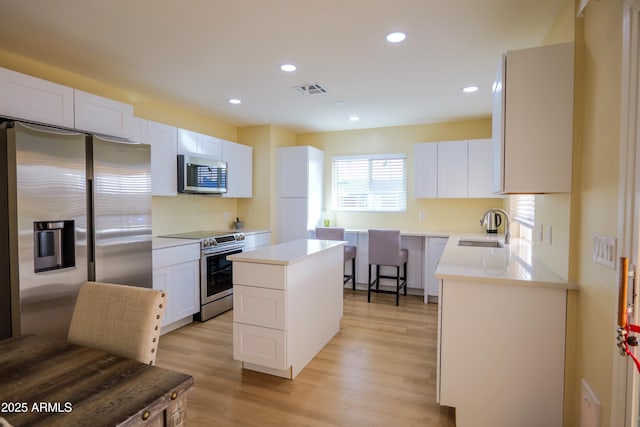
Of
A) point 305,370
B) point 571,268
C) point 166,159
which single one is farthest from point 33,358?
point 166,159

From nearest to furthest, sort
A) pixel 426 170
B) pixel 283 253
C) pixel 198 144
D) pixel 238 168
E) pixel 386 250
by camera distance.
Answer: pixel 283 253 < pixel 198 144 < pixel 386 250 < pixel 426 170 < pixel 238 168

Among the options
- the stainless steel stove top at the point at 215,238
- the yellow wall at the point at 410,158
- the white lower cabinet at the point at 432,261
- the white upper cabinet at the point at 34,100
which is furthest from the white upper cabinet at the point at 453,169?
the white upper cabinet at the point at 34,100

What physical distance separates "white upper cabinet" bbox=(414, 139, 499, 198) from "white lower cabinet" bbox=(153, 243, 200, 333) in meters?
3.16

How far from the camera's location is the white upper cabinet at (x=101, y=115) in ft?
8.85

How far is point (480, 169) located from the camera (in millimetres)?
4492

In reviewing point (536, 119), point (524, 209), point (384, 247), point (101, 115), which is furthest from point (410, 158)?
point (101, 115)

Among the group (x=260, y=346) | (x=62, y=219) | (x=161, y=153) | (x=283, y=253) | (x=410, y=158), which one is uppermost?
(x=410, y=158)

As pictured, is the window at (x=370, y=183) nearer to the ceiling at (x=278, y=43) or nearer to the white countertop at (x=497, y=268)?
the ceiling at (x=278, y=43)

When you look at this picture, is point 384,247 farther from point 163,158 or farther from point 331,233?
point 163,158

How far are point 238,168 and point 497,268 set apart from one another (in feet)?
12.2

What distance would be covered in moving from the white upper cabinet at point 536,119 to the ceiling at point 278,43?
46 centimetres

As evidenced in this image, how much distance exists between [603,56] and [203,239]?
3.57 m

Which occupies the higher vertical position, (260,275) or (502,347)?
(260,275)

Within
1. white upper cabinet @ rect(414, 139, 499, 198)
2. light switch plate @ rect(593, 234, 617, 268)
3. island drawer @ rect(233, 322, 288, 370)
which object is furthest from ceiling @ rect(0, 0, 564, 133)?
island drawer @ rect(233, 322, 288, 370)
